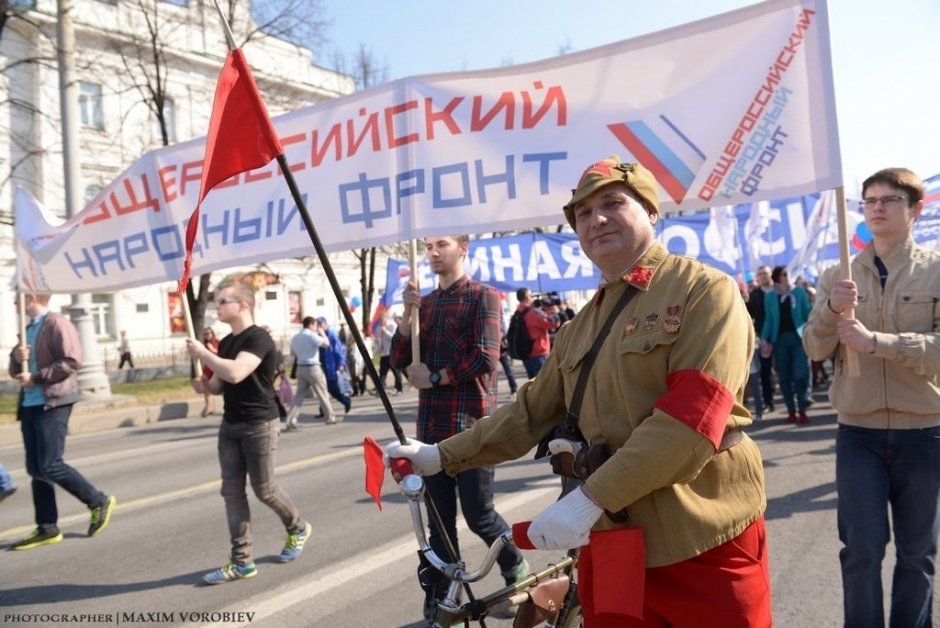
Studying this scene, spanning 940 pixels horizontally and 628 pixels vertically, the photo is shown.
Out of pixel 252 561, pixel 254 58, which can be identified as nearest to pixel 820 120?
pixel 252 561

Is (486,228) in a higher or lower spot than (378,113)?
lower

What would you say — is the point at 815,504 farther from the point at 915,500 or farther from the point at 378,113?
the point at 378,113

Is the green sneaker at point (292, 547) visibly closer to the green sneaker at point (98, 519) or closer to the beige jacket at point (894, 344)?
the green sneaker at point (98, 519)

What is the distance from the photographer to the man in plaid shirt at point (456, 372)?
380cm

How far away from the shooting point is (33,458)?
568 centimetres

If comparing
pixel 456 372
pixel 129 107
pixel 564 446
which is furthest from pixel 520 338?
pixel 129 107

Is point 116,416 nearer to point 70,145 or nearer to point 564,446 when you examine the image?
point 70,145

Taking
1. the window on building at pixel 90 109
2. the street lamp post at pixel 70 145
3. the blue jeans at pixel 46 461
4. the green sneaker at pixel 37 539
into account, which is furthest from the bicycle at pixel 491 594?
the window on building at pixel 90 109

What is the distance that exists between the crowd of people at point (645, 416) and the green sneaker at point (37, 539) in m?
0.02

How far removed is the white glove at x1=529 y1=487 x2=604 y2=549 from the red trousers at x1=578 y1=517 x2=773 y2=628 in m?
0.15

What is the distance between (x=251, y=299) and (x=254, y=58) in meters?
24.5

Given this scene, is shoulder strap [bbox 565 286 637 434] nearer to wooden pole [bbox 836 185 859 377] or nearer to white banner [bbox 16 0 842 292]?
wooden pole [bbox 836 185 859 377]

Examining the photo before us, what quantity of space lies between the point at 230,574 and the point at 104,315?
32.3 metres

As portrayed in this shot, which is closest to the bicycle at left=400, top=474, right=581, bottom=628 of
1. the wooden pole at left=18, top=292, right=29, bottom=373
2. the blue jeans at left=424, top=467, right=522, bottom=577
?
the blue jeans at left=424, top=467, right=522, bottom=577
